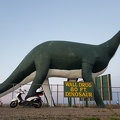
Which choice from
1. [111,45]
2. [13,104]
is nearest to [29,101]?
[13,104]

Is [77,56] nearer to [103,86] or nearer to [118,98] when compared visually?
[103,86]

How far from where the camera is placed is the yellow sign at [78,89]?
16.1 metres

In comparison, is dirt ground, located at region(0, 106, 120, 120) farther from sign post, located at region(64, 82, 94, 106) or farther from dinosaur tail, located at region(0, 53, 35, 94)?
dinosaur tail, located at region(0, 53, 35, 94)

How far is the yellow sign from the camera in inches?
635

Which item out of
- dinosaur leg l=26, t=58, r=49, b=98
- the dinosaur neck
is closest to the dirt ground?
dinosaur leg l=26, t=58, r=49, b=98

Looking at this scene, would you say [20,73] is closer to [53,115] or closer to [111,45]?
[111,45]

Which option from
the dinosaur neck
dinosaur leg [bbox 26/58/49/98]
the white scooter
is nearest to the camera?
the white scooter

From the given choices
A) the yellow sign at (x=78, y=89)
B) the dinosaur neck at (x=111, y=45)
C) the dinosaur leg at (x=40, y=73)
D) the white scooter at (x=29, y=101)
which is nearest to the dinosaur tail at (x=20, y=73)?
the dinosaur leg at (x=40, y=73)

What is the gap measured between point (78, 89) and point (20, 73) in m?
5.20

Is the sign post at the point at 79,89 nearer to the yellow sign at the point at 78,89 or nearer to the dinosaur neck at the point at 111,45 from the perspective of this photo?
the yellow sign at the point at 78,89

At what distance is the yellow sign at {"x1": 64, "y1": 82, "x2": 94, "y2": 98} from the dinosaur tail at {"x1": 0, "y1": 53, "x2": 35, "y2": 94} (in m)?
3.40

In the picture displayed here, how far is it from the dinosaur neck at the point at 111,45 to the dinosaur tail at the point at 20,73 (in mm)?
6541

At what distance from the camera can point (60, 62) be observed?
56.2ft

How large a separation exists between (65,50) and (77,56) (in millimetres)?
1104
